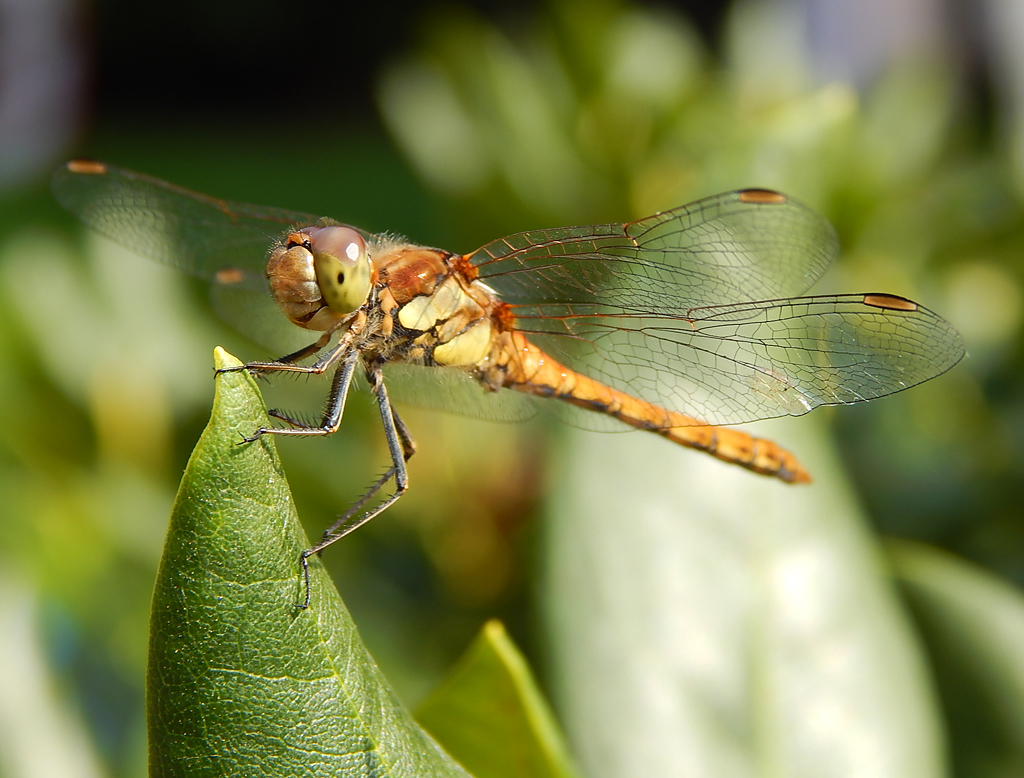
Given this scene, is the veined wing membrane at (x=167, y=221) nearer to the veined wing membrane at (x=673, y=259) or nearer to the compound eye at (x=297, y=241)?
the compound eye at (x=297, y=241)

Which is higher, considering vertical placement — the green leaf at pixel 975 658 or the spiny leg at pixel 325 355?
the spiny leg at pixel 325 355

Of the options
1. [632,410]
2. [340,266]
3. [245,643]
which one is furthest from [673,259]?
[245,643]

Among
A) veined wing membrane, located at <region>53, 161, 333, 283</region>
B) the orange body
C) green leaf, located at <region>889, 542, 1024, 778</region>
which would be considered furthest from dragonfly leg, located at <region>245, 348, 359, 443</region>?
green leaf, located at <region>889, 542, 1024, 778</region>

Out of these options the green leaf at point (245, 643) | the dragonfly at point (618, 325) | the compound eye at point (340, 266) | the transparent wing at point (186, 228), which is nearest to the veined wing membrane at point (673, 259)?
the dragonfly at point (618, 325)

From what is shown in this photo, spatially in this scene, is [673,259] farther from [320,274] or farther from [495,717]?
[495,717]

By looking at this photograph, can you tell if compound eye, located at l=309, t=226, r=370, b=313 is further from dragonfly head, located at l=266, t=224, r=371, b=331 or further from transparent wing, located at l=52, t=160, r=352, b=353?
transparent wing, located at l=52, t=160, r=352, b=353

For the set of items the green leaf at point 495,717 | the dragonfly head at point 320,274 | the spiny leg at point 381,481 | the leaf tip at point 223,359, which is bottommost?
the green leaf at point 495,717
